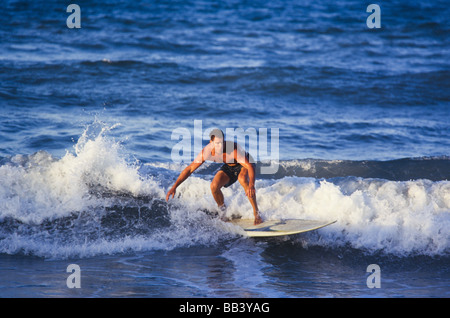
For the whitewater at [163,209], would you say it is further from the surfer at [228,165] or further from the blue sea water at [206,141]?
the surfer at [228,165]

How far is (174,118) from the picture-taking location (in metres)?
12.2

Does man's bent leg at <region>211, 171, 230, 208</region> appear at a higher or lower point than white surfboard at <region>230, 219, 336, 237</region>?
higher

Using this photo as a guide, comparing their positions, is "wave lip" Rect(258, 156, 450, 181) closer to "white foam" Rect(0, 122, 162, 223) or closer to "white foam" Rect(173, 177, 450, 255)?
"white foam" Rect(173, 177, 450, 255)

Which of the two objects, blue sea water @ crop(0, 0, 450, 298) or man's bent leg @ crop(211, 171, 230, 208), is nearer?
blue sea water @ crop(0, 0, 450, 298)

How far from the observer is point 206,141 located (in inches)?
439

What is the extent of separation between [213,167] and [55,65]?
7347mm

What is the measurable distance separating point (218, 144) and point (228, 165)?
423mm

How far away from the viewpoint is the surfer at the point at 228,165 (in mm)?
6637

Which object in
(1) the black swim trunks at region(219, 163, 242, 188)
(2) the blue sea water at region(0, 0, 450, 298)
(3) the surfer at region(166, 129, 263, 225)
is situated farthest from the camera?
(1) the black swim trunks at region(219, 163, 242, 188)

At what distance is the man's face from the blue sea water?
47.3 inches

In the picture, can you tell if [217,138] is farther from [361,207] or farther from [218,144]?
[361,207]

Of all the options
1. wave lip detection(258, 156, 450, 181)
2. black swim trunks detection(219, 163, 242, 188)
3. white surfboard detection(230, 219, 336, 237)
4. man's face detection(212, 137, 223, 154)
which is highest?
man's face detection(212, 137, 223, 154)

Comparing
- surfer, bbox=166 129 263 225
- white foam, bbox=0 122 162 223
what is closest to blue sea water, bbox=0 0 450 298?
white foam, bbox=0 122 162 223

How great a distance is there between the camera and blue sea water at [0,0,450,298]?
244 inches
